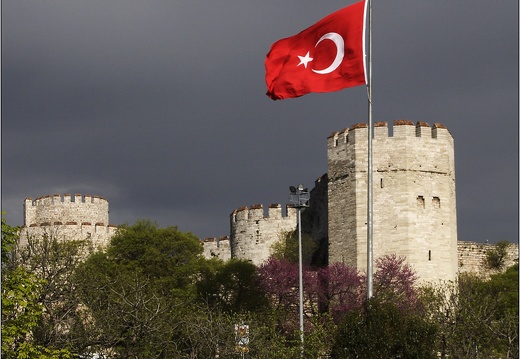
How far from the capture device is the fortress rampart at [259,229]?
67.0m

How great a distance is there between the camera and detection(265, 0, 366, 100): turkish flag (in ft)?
101

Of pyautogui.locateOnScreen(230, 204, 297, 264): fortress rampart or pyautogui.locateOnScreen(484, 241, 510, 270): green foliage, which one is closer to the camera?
pyautogui.locateOnScreen(484, 241, 510, 270): green foliage

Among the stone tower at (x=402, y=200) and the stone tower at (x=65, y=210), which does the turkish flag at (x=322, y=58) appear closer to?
the stone tower at (x=402, y=200)

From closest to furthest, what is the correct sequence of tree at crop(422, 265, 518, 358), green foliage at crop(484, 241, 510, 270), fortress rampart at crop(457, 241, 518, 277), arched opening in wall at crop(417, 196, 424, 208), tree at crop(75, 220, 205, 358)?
tree at crop(422, 265, 518, 358), tree at crop(75, 220, 205, 358), arched opening in wall at crop(417, 196, 424, 208), fortress rampart at crop(457, 241, 518, 277), green foliage at crop(484, 241, 510, 270)

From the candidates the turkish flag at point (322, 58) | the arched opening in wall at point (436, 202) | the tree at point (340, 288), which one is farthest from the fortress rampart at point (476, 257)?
the turkish flag at point (322, 58)

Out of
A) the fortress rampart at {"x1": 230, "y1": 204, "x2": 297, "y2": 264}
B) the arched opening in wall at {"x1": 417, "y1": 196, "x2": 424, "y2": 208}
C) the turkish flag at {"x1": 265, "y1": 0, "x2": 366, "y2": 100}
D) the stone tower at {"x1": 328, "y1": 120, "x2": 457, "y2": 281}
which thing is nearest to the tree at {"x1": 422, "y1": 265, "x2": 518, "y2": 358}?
the stone tower at {"x1": 328, "y1": 120, "x2": 457, "y2": 281}

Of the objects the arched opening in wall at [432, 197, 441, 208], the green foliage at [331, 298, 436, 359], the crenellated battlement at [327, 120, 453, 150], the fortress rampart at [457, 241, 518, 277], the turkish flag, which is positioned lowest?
the green foliage at [331, 298, 436, 359]

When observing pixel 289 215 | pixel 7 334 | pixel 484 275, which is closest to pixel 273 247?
pixel 289 215

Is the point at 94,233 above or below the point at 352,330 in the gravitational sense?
above

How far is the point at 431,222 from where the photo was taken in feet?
181

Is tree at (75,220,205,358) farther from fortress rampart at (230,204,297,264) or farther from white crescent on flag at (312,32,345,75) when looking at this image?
white crescent on flag at (312,32,345,75)

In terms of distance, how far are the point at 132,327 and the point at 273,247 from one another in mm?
27146

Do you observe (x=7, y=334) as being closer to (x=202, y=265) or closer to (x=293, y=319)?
(x=293, y=319)

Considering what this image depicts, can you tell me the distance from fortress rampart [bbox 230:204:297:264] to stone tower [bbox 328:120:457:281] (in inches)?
400
